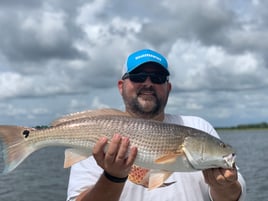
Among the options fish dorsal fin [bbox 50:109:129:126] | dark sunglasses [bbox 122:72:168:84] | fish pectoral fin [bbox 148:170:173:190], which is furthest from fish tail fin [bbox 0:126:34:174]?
dark sunglasses [bbox 122:72:168:84]

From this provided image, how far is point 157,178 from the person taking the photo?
3744mm

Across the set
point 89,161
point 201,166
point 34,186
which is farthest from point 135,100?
point 34,186

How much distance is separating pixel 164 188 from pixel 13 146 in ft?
4.57

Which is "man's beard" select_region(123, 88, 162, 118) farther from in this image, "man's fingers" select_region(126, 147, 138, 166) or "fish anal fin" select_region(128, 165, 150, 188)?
"man's fingers" select_region(126, 147, 138, 166)

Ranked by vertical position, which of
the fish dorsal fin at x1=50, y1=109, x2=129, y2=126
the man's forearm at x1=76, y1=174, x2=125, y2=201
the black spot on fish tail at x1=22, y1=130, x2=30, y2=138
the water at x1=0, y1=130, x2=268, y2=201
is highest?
the fish dorsal fin at x1=50, y1=109, x2=129, y2=126

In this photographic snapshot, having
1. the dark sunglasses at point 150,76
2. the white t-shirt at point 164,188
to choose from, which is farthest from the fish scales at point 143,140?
the dark sunglasses at point 150,76

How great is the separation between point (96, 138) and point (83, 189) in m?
0.80

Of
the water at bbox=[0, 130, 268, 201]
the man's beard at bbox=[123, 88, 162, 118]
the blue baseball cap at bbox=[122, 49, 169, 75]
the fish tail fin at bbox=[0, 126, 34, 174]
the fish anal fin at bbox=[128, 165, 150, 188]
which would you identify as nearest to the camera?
the fish tail fin at bbox=[0, 126, 34, 174]

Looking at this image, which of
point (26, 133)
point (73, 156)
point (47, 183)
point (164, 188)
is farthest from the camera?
point (47, 183)

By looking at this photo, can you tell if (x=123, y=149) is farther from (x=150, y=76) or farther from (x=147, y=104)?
(x=150, y=76)

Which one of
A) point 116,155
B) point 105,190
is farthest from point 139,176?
point 116,155

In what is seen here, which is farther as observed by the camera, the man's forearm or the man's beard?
the man's beard

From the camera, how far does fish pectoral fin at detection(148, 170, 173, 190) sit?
3.72 metres

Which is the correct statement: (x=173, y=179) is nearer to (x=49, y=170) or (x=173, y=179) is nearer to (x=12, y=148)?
(x=12, y=148)
